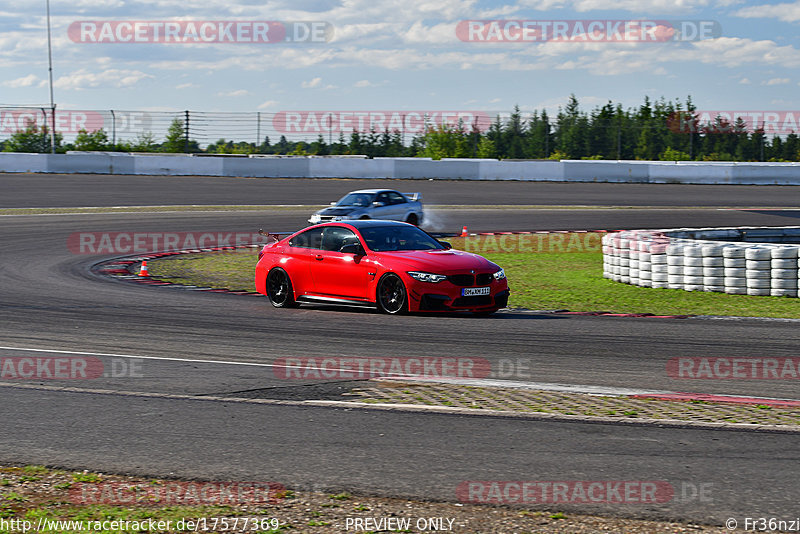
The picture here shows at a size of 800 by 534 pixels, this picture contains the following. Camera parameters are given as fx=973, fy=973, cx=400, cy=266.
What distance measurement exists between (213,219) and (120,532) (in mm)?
25206

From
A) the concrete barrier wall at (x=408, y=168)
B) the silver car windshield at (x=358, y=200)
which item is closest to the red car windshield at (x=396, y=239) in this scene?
the silver car windshield at (x=358, y=200)

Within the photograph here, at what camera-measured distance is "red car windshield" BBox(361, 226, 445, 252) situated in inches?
530

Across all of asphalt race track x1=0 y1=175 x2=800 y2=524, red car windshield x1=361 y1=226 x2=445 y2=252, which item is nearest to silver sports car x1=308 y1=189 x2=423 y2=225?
asphalt race track x1=0 y1=175 x2=800 y2=524

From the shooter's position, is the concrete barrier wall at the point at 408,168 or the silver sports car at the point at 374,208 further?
the concrete barrier wall at the point at 408,168

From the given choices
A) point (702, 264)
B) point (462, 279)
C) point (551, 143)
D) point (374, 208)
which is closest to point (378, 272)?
point (462, 279)

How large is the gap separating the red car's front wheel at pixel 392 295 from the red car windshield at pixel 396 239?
2.06ft

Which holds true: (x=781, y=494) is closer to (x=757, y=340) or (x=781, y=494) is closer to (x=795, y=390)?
(x=795, y=390)

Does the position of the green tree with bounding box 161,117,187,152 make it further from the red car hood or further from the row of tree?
the red car hood

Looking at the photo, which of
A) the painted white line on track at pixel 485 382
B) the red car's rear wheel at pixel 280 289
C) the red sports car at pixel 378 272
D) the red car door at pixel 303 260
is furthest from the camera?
the red car's rear wheel at pixel 280 289

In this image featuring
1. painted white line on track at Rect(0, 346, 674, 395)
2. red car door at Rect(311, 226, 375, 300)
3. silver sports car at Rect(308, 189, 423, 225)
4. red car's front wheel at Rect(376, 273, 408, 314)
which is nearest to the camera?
painted white line on track at Rect(0, 346, 674, 395)

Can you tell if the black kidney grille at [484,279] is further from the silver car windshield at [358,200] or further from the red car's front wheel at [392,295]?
the silver car windshield at [358,200]

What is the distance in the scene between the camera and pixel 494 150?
179 ft

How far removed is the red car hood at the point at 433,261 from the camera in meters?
12.6

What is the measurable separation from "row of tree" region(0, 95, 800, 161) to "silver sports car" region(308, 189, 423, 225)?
19244mm
